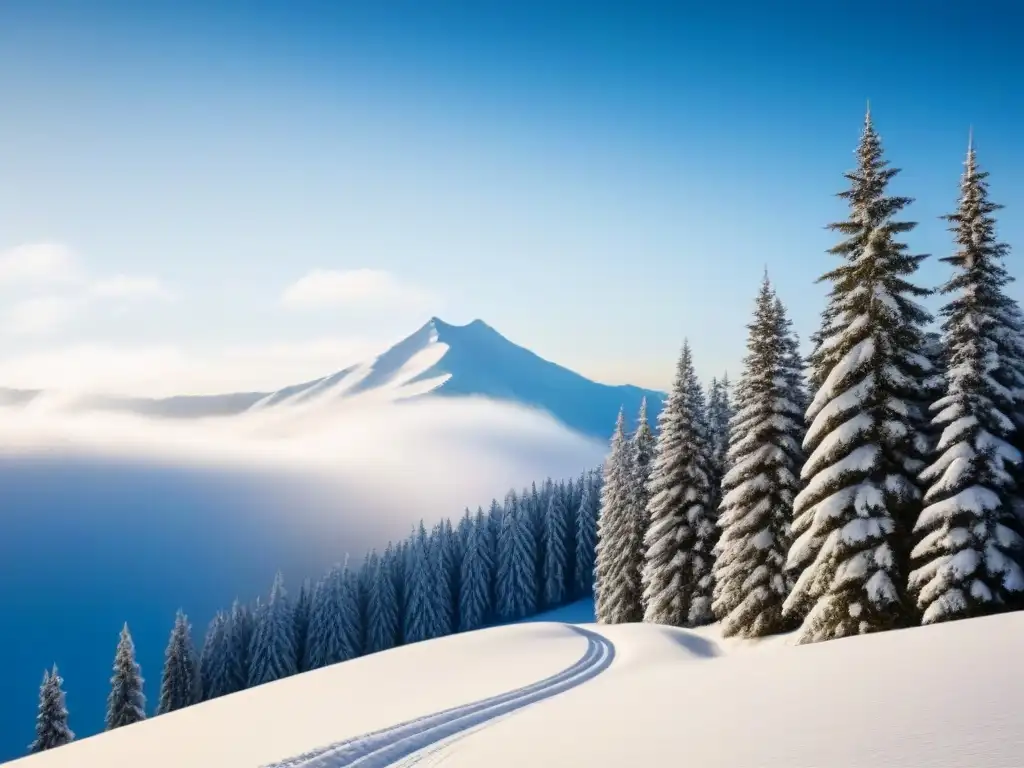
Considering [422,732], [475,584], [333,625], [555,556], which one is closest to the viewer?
[422,732]

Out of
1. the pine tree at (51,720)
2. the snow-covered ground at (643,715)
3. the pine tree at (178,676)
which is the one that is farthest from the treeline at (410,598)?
the snow-covered ground at (643,715)

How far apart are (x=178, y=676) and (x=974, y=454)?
63120mm

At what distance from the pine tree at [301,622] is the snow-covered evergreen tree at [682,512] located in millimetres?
47569

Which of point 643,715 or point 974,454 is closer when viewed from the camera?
point 643,715

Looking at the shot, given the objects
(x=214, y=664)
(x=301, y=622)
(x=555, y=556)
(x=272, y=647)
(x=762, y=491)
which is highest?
(x=762, y=491)

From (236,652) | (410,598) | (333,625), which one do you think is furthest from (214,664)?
(410,598)

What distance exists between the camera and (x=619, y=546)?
47531 mm

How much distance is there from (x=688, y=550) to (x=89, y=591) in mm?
182531

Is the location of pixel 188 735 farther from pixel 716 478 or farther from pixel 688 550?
pixel 716 478

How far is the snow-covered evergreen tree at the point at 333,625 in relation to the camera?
6875cm

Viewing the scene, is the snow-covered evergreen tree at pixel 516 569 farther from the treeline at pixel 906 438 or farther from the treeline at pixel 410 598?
the treeline at pixel 906 438

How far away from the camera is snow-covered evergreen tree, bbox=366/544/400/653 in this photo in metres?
74.0

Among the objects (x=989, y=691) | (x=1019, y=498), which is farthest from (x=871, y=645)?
(x=1019, y=498)

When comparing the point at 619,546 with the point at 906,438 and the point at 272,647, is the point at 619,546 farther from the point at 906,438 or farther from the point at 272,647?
the point at 272,647
